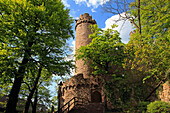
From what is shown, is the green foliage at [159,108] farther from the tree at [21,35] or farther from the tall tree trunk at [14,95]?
the tall tree trunk at [14,95]

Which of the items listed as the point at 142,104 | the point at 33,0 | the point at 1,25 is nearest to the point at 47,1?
the point at 33,0

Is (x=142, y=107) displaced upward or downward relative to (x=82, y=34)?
downward

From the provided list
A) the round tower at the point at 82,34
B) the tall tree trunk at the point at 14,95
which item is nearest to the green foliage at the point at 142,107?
the tall tree trunk at the point at 14,95

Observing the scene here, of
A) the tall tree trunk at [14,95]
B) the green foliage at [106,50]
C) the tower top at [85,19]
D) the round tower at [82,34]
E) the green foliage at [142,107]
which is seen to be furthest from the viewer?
the tower top at [85,19]

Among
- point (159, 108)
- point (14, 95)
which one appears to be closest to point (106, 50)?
point (159, 108)

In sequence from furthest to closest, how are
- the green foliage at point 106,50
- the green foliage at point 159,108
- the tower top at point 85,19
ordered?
the tower top at point 85,19
the green foliage at point 106,50
the green foliage at point 159,108

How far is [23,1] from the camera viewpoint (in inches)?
322

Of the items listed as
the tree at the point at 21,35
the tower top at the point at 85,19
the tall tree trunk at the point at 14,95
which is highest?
the tower top at the point at 85,19

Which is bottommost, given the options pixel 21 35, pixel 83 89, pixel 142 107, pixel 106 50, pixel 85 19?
pixel 142 107

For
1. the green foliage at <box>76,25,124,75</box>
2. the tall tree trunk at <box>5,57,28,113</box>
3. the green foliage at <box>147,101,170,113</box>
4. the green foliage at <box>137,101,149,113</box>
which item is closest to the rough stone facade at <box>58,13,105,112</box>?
the green foliage at <box>76,25,124,75</box>

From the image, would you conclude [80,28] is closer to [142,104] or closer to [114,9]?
[114,9]

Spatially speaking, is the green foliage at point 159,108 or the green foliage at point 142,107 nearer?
the green foliage at point 159,108

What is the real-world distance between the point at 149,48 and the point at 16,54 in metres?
9.08

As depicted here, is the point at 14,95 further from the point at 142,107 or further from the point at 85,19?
the point at 85,19
